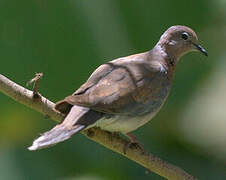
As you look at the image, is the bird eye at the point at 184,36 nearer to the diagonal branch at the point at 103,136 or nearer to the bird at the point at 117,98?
the bird at the point at 117,98

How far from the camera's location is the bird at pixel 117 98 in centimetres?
354

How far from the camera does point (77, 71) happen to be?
5.24 meters

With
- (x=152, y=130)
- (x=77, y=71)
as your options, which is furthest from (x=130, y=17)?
(x=152, y=130)

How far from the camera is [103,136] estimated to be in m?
3.82

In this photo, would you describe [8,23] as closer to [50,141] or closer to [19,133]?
[19,133]

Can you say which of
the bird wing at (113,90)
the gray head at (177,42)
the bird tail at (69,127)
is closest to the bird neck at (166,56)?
the gray head at (177,42)

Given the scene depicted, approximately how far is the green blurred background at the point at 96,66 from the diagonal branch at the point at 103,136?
97 centimetres

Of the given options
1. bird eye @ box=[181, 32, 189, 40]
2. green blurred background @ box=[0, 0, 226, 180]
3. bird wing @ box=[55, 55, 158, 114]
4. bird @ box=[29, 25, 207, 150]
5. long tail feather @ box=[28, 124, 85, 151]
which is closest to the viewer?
long tail feather @ box=[28, 124, 85, 151]

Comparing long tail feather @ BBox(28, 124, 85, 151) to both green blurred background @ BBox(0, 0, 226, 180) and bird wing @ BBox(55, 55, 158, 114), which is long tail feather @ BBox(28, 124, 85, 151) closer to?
bird wing @ BBox(55, 55, 158, 114)

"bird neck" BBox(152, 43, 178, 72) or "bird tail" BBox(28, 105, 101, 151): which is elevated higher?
"bird tail" BBox(28, 105, 101, 151)

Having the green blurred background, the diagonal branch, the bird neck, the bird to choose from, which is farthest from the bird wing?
the green blurred background

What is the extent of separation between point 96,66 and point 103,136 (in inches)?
57.5

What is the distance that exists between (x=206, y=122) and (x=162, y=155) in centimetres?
77

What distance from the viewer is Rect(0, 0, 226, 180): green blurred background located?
4918mm
